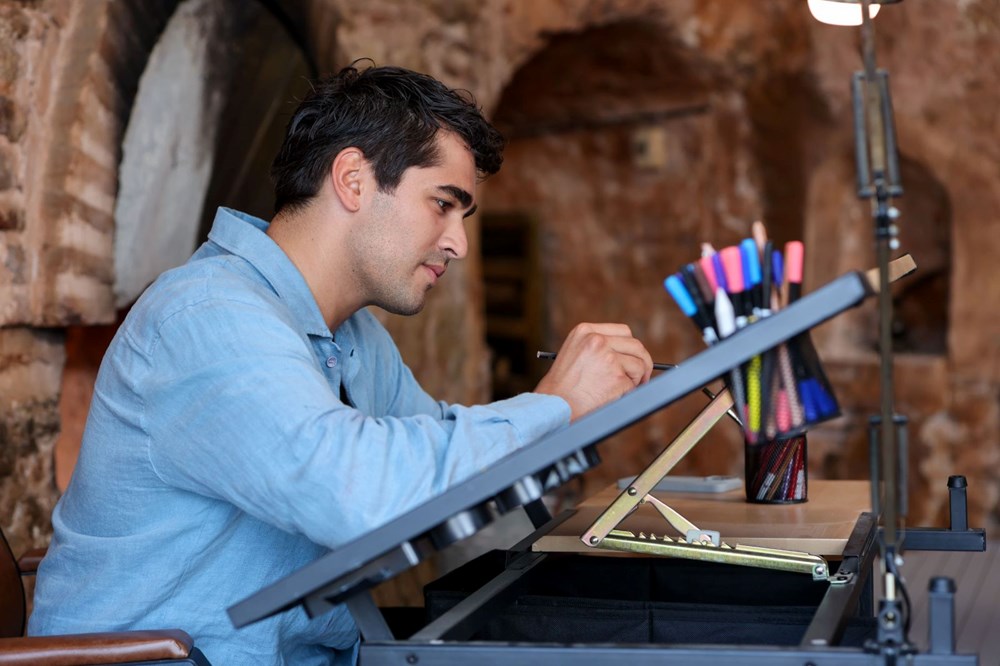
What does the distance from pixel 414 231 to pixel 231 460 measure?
51cm

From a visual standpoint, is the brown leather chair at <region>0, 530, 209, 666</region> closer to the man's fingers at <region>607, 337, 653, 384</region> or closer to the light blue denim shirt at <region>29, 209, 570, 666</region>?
the light blue denim shirt at <region>29, 209, 570, 666</region>

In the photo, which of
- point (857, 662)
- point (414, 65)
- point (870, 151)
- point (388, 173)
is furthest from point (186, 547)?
point (414, 65)

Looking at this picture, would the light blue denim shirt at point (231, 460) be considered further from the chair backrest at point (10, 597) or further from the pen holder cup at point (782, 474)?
the pen holder cup at point (782, 474)

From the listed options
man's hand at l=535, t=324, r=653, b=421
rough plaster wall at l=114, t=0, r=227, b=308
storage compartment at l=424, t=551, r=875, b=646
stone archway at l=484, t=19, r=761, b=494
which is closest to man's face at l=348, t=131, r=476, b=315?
man's hand at l=535, t=324, r=653, b=421

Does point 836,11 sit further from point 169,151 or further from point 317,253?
point 169,151

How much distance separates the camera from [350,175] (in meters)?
1.69

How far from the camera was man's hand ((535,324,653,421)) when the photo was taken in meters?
1.45

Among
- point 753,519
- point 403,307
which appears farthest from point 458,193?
point 753,519

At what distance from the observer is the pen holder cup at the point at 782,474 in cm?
203

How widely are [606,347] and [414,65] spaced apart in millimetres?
2763

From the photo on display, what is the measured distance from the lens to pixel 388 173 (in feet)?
5.49

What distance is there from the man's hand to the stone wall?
170cm

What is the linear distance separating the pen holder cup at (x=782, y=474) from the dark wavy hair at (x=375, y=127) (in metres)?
0.72

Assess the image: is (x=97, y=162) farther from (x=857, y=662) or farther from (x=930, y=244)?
(x=930, y=244)
